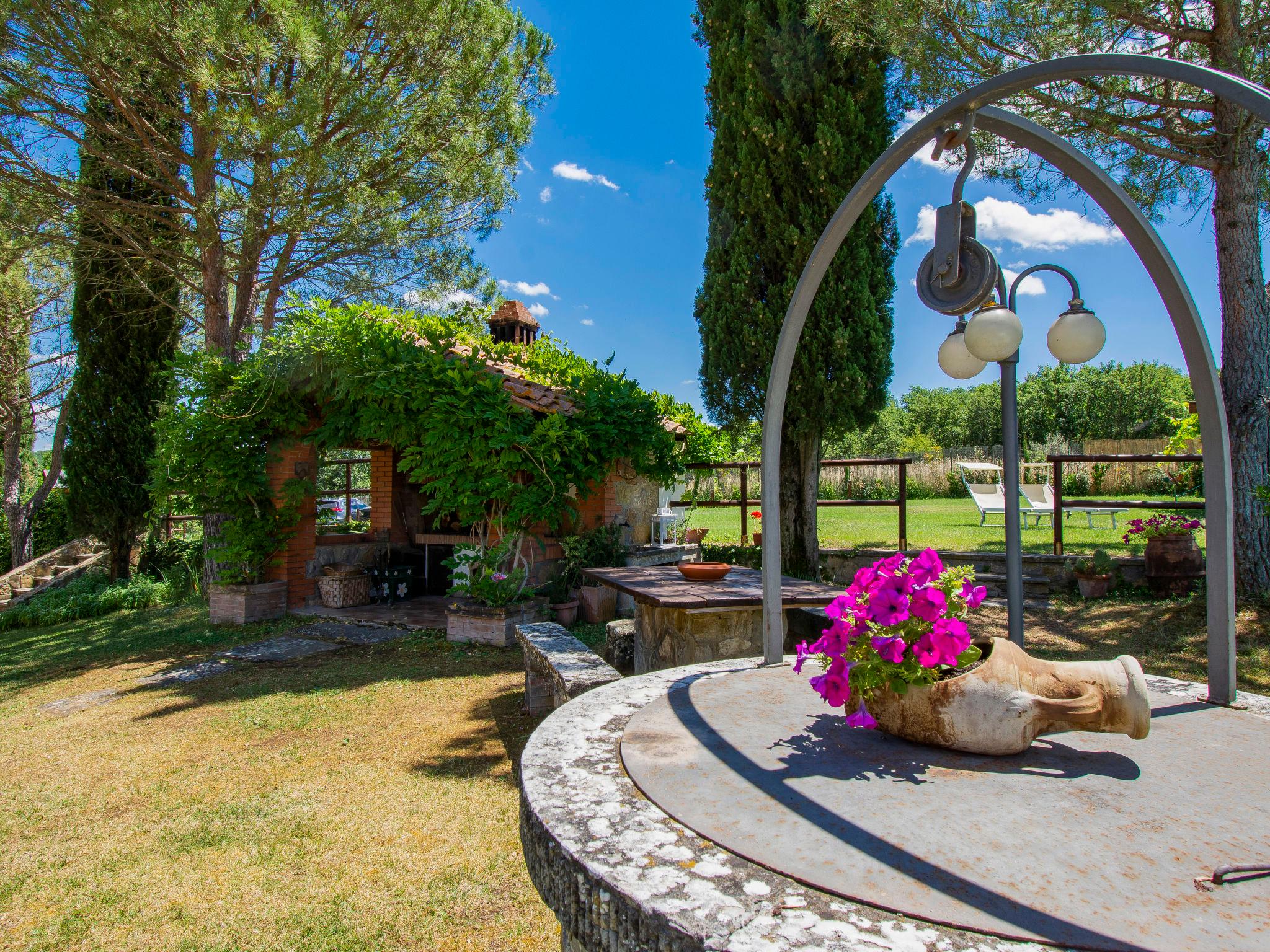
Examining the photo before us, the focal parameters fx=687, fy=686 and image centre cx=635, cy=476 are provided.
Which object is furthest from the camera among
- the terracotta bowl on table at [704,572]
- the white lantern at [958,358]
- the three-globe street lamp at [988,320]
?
the terracotta bowl on table at [704,572]

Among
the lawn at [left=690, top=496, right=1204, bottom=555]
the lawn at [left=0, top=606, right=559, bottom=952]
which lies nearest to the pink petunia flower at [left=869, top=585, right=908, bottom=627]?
the lawn at [left=0, top=606, right=559, bottom=952]

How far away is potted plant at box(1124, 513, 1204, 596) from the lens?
6.19m

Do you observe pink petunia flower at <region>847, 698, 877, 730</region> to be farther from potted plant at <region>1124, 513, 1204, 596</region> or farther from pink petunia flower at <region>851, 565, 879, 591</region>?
potted plant at <region>1124, 513, 1204, 596</region>

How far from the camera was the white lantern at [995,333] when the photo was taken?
2.88 metres

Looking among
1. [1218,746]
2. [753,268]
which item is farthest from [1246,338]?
[1218,746]

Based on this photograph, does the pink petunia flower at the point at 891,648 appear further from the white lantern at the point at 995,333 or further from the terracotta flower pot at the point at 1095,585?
the terracotta flower pot at the point at 1095,585

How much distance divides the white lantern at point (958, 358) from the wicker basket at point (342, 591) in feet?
20.6

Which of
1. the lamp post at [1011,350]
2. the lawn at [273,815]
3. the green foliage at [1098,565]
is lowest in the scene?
the lawn at [273,815]

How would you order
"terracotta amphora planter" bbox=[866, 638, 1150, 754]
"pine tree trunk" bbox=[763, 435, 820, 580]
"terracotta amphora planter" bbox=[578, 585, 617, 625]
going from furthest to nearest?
"pine tree trunk" bbox=[763, 435, 820, 580], "terracotta amphora planter" bbox=[578, 585, 617, 625], "terracotta amphora planter" bbox=[866, 638, 1150, 754]

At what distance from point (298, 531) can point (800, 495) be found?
563 cm

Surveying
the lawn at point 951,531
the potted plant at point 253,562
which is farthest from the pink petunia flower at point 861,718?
the potted plant at point 253,562

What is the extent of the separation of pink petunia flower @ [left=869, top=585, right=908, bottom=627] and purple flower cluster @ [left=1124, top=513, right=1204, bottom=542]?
6.33 m

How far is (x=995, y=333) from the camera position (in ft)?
9.46

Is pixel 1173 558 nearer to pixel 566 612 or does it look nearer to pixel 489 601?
pixel 566 612
